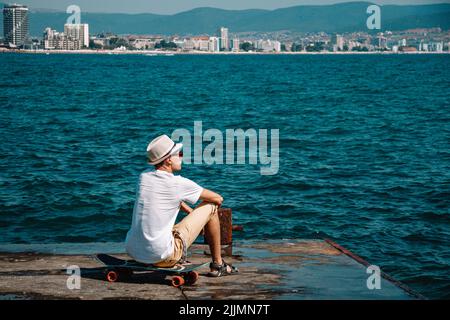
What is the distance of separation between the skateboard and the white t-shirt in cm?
20

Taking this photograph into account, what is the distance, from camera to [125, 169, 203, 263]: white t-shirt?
8.39 metres

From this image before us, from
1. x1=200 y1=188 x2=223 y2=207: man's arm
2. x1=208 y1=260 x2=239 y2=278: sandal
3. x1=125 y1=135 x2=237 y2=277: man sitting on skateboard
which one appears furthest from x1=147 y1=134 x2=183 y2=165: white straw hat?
x1=208 y1=260 x2=239 y2=278: sandal

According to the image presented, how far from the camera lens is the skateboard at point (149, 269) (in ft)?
28.0

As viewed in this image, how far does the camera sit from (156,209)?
8.39 metres

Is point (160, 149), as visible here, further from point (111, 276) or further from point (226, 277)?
point (226, 277)

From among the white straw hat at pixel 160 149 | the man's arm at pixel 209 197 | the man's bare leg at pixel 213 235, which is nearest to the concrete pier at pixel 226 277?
the man's bare leg at pixel 213 235

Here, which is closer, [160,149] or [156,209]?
[160,149]

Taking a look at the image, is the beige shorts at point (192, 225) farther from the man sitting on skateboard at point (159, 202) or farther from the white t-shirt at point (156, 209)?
the white t-shirt at point (156, 209)

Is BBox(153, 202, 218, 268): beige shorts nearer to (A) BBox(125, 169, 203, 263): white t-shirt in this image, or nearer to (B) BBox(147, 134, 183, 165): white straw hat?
(A) BBox(125, 169, 203, 263): white t-shirt

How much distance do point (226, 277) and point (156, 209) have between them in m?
1.30

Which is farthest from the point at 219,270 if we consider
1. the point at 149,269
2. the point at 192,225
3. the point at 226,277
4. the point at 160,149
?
the point at 160,149

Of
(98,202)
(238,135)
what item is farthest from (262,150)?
(98,202)

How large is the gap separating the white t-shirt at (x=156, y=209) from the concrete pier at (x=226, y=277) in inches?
18.4
